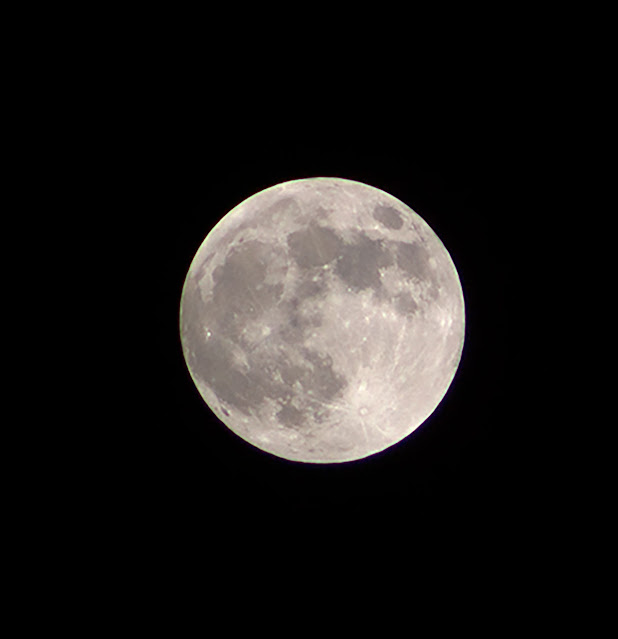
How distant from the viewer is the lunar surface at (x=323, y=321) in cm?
441

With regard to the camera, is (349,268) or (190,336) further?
(190,336)

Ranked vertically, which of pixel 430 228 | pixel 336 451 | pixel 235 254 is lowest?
pixel 336 451

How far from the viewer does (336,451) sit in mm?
4930

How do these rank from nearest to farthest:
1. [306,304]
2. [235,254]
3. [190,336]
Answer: [306,304] → [235,254] → [190,336]

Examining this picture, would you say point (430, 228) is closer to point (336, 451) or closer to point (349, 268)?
point (349, 268)

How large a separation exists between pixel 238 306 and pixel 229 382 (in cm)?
55

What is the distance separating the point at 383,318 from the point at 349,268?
0.39m

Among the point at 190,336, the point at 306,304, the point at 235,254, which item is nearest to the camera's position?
the point at 306,304

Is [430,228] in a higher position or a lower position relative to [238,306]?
higher

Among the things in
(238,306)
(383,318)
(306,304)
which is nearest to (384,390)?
(383,318)

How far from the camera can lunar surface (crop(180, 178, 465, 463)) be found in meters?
4.41

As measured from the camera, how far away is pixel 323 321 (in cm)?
437

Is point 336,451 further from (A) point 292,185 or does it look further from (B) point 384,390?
(A) point 292,185

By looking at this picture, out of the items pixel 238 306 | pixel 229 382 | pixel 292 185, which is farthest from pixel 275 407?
pixel 292 185
